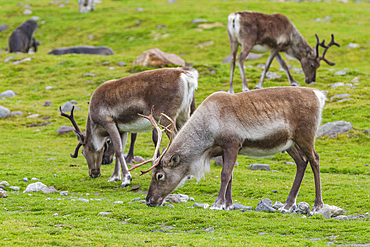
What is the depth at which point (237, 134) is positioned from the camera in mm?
9578

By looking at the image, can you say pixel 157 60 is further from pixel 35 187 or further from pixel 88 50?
pixel 35 187

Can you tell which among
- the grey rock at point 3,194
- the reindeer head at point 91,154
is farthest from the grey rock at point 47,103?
the grey rock at point 3,194

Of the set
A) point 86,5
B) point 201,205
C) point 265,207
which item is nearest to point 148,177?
point 201,205

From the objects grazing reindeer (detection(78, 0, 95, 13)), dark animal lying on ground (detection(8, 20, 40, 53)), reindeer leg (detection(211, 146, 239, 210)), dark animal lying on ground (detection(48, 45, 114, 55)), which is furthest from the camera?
grazing reindeer (detection(78, 0, 95, 13))

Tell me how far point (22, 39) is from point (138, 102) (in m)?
27.2

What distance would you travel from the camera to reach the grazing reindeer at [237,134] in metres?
9.62

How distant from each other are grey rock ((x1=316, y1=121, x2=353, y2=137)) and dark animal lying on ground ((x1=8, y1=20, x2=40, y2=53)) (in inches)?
1022

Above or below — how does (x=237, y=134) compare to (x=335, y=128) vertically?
above

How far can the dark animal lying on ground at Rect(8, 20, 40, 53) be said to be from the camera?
36.8 meters

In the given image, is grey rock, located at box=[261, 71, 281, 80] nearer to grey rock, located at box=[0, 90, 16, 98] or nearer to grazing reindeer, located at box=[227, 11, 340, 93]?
grazing reindeer, located at box=[227, 11, 340, 93]

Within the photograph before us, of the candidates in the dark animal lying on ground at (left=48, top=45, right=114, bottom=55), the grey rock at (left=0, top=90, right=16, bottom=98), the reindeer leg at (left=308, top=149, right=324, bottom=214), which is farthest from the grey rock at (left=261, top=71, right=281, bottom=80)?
the reindeer leg at (left=308, top=149, right=324, bottom=214)

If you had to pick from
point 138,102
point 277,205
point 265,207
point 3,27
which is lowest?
point 3,27

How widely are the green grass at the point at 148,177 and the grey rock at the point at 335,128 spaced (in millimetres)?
280

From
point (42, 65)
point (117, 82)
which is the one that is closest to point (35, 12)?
point (42, 65)
